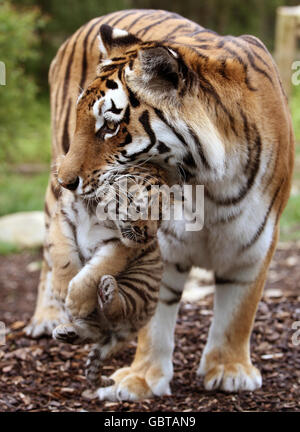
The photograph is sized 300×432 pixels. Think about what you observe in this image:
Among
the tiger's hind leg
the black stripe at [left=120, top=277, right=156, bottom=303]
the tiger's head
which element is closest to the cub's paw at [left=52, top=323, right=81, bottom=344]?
the tiger's hind leg

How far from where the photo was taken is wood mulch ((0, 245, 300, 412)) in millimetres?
3492

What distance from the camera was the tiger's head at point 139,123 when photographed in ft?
8.46

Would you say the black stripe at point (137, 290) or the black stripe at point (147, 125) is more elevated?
the black stripe at point (147, 125)

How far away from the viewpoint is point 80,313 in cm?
259

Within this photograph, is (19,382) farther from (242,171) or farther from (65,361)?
(242,171)

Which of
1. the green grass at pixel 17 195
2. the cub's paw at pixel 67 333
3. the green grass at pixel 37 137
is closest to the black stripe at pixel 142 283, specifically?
the cub's paw at pixel 67 333

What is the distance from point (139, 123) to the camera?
8.82ft

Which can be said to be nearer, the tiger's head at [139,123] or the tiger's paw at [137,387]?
the tiger's head at [139,123]

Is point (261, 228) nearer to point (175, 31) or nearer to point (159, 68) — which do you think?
point (159, 68)

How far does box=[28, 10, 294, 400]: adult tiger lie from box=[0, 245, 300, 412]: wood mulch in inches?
4.5

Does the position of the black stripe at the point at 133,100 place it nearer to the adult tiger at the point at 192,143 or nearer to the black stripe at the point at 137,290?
the adult tiger at the point at 192,143

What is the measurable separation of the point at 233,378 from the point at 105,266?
1364mm

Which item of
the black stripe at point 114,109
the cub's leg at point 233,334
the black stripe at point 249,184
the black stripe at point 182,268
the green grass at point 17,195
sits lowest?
the green grass at point 17,195

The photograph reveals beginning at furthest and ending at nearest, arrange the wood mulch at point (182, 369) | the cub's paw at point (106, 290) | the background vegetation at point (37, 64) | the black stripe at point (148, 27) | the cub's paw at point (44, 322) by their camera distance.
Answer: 1. the background vegetation at point (37, 64)
2. the cub's paw at point (44, 322)
3. the black stripe at point (148, 27)
4. the wood mulch at point (182, 369)
5. the cub's paw at point (106, 290)
